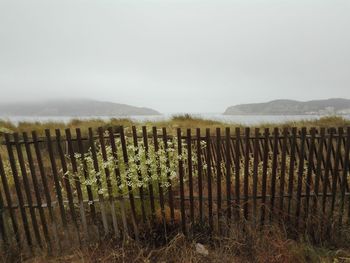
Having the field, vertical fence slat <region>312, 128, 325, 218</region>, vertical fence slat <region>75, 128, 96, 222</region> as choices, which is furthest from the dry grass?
vertical fence slat <region>312, 128, 325, 218</region>

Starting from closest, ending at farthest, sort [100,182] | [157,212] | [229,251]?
[229,251] → [100,182] → [157,212]

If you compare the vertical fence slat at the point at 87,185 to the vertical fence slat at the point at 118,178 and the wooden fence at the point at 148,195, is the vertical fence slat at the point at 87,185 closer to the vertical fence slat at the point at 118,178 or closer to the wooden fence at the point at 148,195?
the wooden fence at the point at 148,195

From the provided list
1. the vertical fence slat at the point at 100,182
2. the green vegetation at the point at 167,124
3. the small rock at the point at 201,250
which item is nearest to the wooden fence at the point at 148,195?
the vertical fence slat at the point at 100,182

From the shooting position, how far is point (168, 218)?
4949mm

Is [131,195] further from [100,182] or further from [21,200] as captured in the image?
[21,200]

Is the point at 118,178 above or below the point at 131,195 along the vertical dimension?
above

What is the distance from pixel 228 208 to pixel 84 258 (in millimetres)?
2592

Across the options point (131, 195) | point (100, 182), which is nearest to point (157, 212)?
point (131, 195)

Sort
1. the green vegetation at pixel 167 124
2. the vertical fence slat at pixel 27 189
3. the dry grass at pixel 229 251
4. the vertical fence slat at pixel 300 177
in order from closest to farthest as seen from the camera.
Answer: the dry grass at pixel 229 251, the vertical fence slat at pixel 27 189, the vertical fence slat at pixel 300 177, the green vegetation at pixel 167 124

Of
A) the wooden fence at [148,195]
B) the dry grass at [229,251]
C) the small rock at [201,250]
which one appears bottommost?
the small rock at [201,250]

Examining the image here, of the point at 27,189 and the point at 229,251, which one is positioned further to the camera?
the point at 27,189

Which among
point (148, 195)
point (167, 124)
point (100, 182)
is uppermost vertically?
point (100, 182)

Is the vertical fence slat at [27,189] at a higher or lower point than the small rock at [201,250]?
higher

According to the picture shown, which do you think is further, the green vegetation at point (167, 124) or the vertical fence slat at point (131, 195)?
the green vegetation at point (167, 124)
